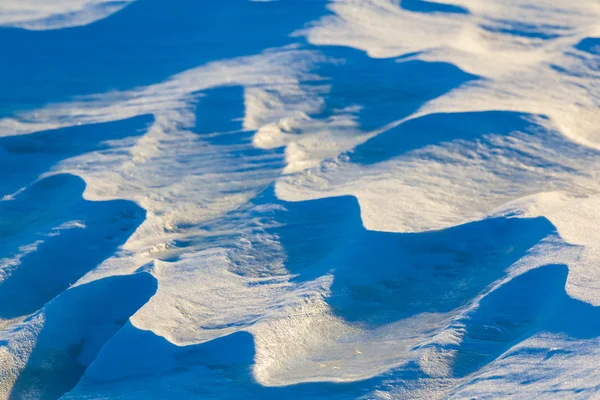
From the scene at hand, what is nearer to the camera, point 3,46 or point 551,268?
point 551,268

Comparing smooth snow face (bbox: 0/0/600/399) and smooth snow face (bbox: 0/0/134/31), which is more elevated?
smooth snow face (bbox: 0/0/134/31)

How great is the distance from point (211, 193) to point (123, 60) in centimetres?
101

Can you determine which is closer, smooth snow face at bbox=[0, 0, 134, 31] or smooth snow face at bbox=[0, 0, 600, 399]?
smooth snow face at bbox=[0, 0, 600, 399]

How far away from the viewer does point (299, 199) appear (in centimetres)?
195

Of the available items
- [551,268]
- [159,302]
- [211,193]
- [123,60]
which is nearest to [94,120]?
[123,60]

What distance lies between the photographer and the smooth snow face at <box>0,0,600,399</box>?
143cm

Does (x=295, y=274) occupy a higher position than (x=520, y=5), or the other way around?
(x=520, y=5)

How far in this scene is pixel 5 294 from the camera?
5.65 ft

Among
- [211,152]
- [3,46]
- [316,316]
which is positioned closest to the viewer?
[316,316]

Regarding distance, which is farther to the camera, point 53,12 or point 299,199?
point 53,12

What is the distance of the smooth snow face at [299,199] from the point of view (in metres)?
1.43

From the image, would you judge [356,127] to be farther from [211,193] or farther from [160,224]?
[160,224]

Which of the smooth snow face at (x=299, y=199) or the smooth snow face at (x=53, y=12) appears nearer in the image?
the smooth snow face at (x=299, y=199)

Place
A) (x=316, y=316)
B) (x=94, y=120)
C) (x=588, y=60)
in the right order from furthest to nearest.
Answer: (x=588, y=60)
(x=94, y=120)
(x=316, y=316)
